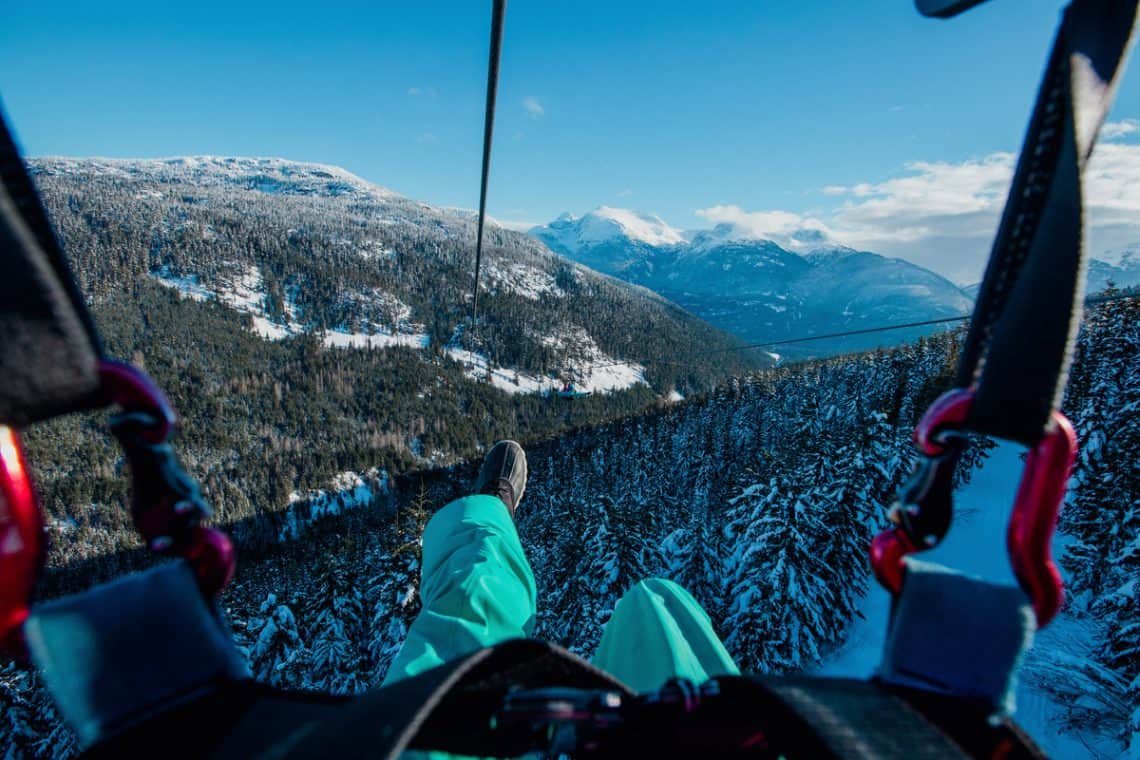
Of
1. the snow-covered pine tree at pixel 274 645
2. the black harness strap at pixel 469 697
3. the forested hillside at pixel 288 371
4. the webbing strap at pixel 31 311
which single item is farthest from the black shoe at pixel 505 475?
the forested hillside at pixel 288 371

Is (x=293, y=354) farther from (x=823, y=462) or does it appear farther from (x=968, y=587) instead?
(x=968, y=587)

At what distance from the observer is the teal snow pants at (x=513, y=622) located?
2607 millimetres

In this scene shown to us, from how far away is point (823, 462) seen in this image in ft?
56.7

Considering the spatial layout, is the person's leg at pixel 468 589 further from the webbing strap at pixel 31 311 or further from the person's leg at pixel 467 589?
the webbing strap at pixel 31 311

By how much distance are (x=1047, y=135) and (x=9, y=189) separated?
1.76 meters

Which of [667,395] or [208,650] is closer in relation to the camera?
[208,650]

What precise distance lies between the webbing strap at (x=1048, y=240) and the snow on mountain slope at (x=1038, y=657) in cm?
718

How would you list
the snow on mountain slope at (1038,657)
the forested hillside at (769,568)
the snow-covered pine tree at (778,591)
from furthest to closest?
the forested hillside at (769,568) → the snow-covered pine tree at (778,591) → the snow on mountain slope at (1038,657)

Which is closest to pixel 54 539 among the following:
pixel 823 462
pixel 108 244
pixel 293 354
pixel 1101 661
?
pixel 293 354

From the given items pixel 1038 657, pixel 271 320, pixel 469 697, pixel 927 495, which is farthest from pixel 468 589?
pixel 271 320

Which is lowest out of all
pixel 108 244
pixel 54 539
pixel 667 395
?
pixel 54 539

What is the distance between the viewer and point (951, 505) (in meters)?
1.13

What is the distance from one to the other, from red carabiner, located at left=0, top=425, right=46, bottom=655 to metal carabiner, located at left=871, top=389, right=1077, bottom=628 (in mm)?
1597

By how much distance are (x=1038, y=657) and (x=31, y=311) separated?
22509mm
